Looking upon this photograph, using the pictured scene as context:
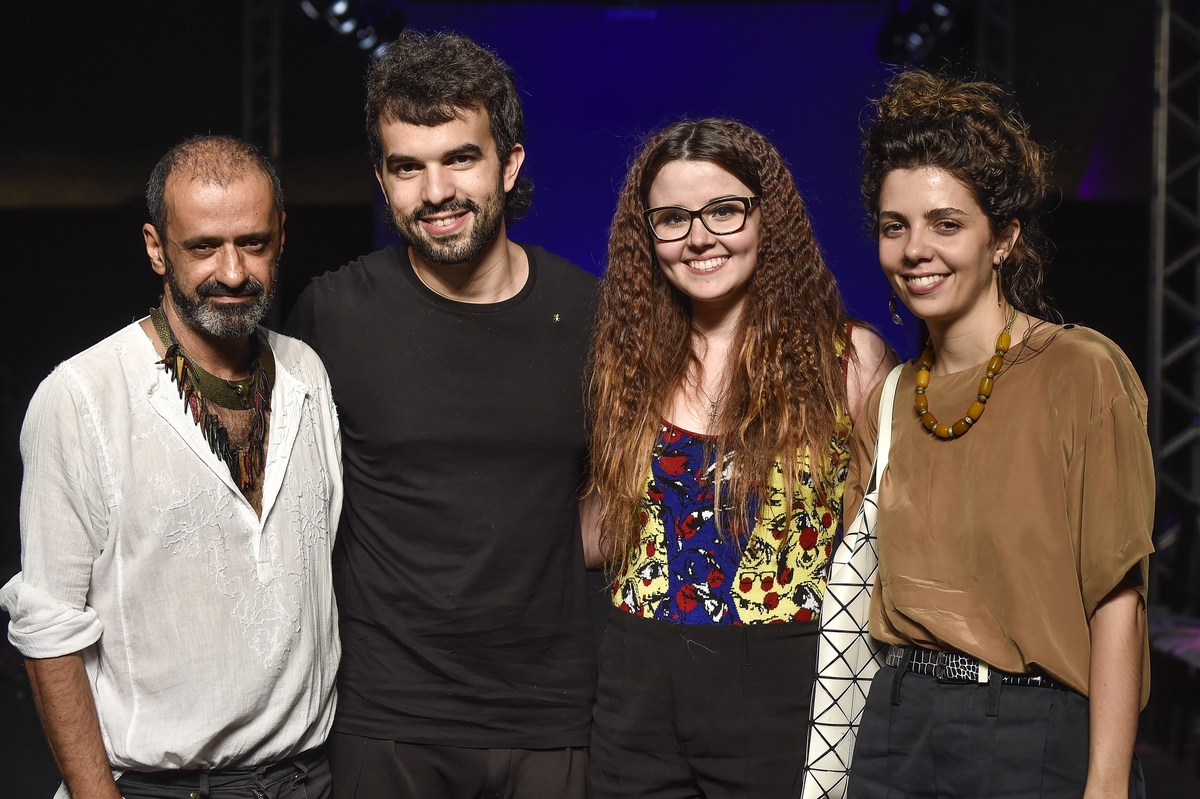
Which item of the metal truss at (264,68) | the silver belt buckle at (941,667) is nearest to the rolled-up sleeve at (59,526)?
the silver belt buckle at (941,667)

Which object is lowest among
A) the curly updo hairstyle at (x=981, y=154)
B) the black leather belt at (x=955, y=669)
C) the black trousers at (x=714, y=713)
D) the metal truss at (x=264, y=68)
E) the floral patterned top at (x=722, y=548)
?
the black trousers at (x=714, y=713)

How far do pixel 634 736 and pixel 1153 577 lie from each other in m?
4.51

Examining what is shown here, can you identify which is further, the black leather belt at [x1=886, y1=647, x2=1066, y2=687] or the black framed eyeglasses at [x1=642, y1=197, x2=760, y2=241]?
the black framed eyeglasses at [x1=642, y1=197, x2=760, y2=241]

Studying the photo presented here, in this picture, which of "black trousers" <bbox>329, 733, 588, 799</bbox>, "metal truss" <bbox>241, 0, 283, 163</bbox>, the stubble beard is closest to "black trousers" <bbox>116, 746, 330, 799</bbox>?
"black trousers" <bbox>329, 733, 588, 799</bbox>

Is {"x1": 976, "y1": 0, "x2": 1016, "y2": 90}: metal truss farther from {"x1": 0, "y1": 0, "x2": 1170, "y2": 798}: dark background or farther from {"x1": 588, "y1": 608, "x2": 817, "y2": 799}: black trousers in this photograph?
{"x1": 588, "y1": 608, "x2": 817, "y2": 799}: black trousers

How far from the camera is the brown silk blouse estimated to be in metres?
1.54

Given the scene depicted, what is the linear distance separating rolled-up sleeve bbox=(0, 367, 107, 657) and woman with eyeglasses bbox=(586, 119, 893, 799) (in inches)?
37.6

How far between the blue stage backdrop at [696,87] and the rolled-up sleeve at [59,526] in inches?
242

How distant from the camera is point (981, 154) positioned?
172 centimetres

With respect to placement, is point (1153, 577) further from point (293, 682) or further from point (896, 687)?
point (293, 682)

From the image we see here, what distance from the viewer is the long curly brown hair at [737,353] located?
6.67ft

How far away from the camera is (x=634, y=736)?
1962 mm

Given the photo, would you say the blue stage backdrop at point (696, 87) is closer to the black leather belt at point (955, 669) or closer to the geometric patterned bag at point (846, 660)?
the geometric patterned bag at point (846, 660)

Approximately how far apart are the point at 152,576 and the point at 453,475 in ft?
2.05
